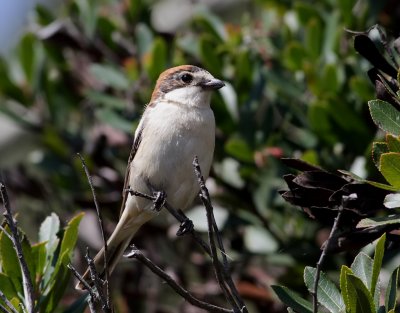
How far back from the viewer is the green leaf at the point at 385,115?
286 centimetres

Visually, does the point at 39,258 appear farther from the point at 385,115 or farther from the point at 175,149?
the point at 385,115

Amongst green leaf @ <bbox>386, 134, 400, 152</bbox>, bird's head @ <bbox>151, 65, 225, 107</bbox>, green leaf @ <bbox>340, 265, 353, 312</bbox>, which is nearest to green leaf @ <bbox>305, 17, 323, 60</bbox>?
bird's head @ <bbox>151, 65, 225, 107</bbox>

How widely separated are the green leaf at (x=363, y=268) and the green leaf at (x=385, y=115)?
460mm

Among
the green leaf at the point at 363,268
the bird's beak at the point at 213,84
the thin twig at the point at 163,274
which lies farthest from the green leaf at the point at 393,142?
the bird's beak at the point at 213,84

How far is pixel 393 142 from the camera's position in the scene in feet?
9.11

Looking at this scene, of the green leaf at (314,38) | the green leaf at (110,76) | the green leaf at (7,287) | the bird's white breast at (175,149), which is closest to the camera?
the green leaf at (7,287)

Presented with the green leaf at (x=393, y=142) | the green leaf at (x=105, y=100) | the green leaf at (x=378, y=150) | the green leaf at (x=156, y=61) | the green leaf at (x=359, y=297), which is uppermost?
the green leaf at (x=393, y=142)

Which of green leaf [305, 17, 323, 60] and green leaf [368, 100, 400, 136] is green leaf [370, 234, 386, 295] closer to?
green leaf [368, 100, 400, 136]

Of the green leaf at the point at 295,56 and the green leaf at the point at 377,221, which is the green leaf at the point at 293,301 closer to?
the green leaf at the point at 377,221

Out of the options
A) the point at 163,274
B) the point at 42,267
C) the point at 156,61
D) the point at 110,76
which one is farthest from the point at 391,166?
the point at 110,76

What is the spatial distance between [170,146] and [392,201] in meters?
1.59

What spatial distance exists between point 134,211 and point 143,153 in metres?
0.40

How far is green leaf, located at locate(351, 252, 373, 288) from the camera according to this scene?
2.79m

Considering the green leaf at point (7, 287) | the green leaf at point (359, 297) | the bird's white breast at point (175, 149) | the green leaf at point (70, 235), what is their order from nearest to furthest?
1. the green leaf at point (359, 297)
2. the green leaf at point (7, 287)
3. the green leaf at point (70, 235)
4. the bird's white breast at point (175, 149)
